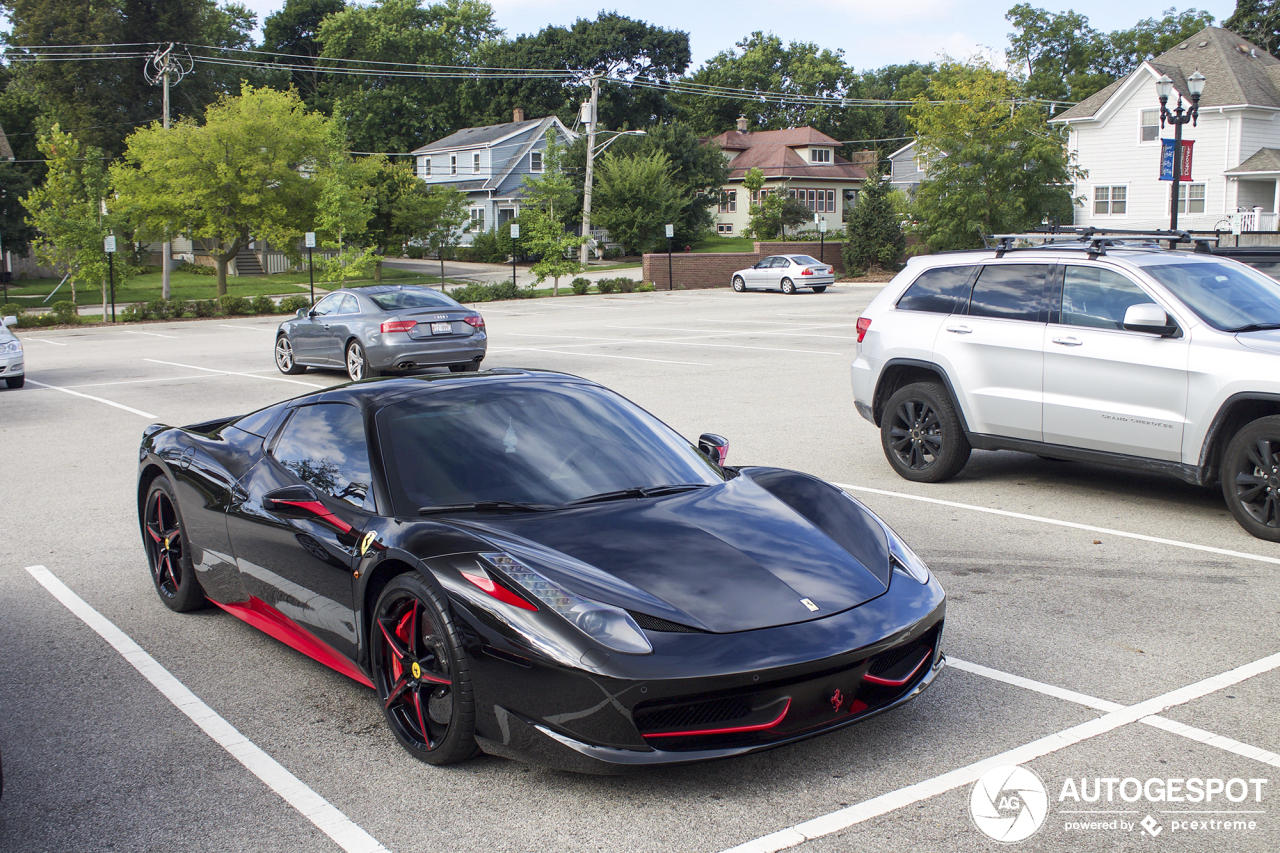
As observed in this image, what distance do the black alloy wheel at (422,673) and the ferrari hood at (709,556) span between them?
35 centimetres

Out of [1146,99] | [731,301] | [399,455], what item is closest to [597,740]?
[399,455]

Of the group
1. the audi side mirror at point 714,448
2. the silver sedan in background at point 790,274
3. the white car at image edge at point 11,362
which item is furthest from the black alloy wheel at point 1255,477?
the silver sedan in background at point 790,274

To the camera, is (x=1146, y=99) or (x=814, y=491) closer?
(x=814, y=491)

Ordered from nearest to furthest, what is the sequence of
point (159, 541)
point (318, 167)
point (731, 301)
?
1. point (159, 541)
2. point (731, 301)
3. point (318, 167)

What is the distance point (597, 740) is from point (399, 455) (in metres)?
1.58

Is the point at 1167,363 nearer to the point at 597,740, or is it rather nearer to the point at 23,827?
the point at 597,740

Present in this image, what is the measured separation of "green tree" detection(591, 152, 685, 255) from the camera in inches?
2392

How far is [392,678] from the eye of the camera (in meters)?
4.05

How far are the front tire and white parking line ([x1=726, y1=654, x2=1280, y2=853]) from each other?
13839 millimetres

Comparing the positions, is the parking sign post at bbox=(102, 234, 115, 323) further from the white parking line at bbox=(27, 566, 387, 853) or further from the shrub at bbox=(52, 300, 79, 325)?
the white parking line at bbox=(27, 566, 387, 853)

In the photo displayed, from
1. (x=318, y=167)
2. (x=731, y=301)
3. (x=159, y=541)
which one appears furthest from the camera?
(x=318, y=167)

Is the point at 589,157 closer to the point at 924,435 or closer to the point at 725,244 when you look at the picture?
the point at 725,244

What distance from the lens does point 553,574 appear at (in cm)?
370

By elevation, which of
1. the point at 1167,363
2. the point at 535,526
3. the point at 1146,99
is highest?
the point at 1146,99
